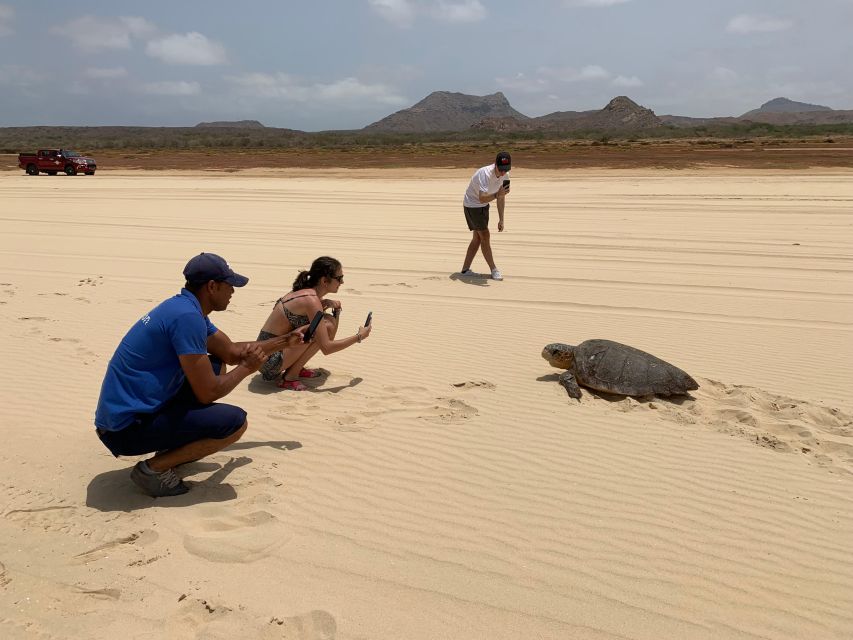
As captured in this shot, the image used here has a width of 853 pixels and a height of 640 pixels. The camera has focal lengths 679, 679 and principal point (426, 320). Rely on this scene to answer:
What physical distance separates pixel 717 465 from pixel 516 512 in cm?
167

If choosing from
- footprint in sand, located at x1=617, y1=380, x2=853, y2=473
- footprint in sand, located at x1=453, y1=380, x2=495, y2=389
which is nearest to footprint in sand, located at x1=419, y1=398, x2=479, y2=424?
footprint in sand, located at x1=453, y1=380, x2=495, y2=389

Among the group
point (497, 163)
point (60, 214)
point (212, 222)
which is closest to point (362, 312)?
point (497, 163)

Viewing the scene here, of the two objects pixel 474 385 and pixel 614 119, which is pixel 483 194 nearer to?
pixel 474 385

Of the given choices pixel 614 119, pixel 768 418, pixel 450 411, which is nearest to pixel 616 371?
pixel 768 418

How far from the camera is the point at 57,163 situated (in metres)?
35.8

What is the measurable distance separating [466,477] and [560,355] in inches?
85.4

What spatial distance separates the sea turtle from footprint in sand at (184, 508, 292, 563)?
3193 millimetres

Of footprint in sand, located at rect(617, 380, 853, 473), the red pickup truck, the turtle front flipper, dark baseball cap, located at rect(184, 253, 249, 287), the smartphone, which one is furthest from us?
the red pickup truck

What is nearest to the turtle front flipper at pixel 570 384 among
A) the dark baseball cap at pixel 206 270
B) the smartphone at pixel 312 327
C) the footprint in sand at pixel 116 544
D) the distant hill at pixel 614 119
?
the smartphone at pixel 312 327

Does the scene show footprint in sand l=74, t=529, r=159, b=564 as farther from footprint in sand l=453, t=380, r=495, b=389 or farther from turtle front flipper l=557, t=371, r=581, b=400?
turtle front flipper l=557, t=371, r=581, b=400

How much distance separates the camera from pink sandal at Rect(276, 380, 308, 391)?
246 inches

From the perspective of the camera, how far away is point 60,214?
19641mm

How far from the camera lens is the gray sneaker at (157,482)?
4.18m

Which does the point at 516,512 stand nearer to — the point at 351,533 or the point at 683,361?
the point at 351,533
